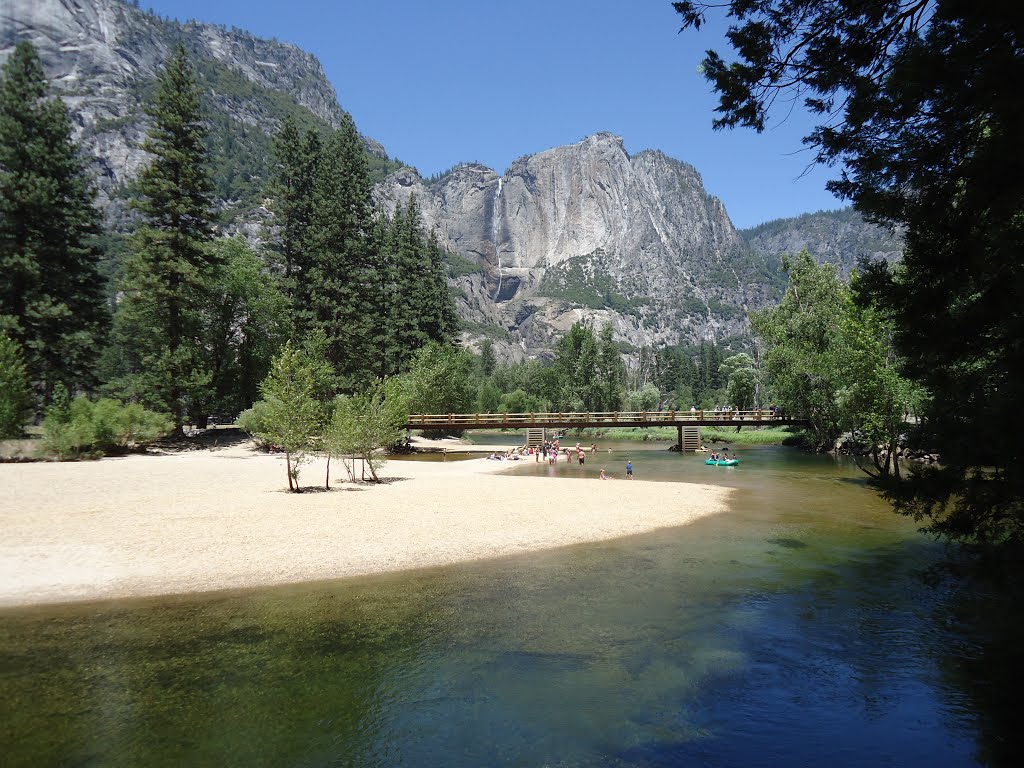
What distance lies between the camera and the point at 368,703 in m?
9.04

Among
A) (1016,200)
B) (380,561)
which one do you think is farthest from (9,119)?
(1016,200)

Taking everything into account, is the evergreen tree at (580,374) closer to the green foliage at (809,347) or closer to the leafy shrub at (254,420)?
the green foliage at (809,347)

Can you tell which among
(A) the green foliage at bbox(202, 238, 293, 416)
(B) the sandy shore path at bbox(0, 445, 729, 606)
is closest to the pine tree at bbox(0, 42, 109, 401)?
(A) the green foliage at bbox(202, 238, 293, 416)

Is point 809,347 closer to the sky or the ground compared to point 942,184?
closer to the sky

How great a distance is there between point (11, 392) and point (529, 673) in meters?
33.7

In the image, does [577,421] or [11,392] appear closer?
[11,392]

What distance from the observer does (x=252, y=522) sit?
19484 mm

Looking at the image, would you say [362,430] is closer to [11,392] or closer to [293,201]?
[11,392]

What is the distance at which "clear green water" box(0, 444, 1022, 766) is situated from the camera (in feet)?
25.9

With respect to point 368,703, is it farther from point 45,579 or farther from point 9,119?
point 9,119

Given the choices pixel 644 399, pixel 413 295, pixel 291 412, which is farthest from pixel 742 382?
pixel 291 412

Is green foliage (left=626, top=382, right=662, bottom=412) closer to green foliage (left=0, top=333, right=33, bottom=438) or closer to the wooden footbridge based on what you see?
the wooden footbridge

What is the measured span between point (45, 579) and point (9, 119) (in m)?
36.6

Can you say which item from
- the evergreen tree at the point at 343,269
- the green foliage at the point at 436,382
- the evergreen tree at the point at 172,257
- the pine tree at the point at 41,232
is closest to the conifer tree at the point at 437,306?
the green foliage at the point at 436,382
